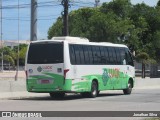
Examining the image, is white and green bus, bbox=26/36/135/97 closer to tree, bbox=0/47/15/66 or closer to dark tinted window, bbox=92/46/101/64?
dark tinted window, bbox=92/46/101/64

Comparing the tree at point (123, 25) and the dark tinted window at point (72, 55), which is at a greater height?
the tree at point (123, 25)

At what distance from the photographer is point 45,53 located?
2452 centimetres

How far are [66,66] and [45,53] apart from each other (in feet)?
4.41

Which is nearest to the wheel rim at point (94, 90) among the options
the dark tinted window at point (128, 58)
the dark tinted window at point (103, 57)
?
the dark tinted window at point (103, 57)

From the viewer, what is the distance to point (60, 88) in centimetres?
2392

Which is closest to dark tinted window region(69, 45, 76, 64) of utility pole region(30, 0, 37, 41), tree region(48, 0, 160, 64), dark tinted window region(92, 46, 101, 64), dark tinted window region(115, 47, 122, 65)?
dark tinted window region(92, 46, 101, 64)

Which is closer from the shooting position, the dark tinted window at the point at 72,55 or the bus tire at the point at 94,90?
the dark tinted window at the point at 72,55

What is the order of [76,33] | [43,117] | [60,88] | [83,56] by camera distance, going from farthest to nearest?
1. [76,33]
2. [83,56]
3. [60,88]
4. [43,117]

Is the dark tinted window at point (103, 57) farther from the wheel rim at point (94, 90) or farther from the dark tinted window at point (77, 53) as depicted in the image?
the dark tinted window at point (77, 53)

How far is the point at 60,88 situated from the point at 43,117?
8.40 m

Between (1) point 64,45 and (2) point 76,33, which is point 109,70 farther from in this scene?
(2) point 76,33

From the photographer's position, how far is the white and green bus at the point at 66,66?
2411 cm

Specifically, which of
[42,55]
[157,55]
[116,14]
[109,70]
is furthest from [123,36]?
[42,55]

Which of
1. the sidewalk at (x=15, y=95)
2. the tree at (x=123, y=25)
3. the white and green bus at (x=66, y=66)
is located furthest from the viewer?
the tree at (x=123, y=25)
